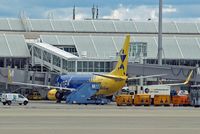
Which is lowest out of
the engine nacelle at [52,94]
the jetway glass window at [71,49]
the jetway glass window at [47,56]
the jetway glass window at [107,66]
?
the engine nacelle at [52,94]

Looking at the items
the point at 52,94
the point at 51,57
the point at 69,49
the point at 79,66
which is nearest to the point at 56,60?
the point at 51,57

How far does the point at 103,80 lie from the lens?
335 ft

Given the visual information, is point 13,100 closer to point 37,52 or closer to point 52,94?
point 52,94

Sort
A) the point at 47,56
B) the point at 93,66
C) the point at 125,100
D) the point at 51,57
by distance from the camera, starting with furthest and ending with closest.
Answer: the point at 47,56 < the point at 51,57 < the point at 93,66 < the point at 125,100

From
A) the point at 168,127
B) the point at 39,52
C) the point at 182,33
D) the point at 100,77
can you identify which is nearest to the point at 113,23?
the point at 182,33

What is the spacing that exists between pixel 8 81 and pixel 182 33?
66132 millimetres

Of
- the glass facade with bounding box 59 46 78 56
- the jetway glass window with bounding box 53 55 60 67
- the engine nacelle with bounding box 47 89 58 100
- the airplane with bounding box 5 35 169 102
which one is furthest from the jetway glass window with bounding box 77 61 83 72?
the engine nacelle with bounding box 47 89 58 100

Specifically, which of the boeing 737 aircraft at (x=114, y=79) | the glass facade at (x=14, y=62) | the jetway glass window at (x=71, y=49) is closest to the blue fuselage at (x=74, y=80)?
the boeing 737 aircraft at (x=114, y=79)

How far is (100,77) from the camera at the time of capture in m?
103

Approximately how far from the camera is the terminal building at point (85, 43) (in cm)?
14100

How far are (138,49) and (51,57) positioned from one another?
58.5 feet

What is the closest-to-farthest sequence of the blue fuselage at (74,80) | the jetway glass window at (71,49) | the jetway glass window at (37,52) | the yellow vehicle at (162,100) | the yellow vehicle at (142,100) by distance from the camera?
the yellow vehicle at (142,100), the yellow vehicle at (162,100), the blue fuselage at (74,80), the jetway glass window at (37,52), the jetway glass window at (71,49)

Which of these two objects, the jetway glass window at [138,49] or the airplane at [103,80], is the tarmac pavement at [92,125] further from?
the jetway glass window at [138,49]

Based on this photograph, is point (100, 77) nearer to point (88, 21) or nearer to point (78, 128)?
point (78, 128)
